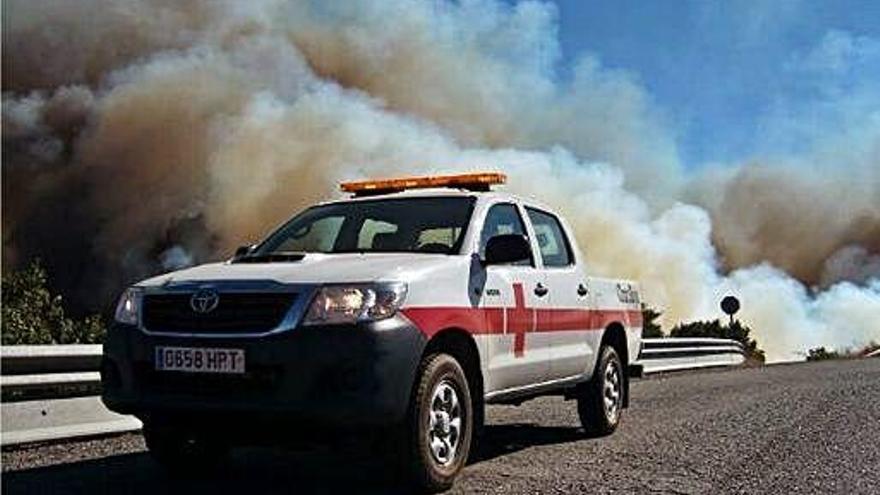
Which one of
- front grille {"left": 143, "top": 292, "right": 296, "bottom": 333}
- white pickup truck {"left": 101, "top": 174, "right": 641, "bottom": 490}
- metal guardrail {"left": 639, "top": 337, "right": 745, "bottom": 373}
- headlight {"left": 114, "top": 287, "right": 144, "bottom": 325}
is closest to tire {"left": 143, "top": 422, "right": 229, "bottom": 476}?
white pickup truck {"left": 101, "top": 174, "right": 641, "bottom": 490}

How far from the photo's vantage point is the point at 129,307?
16.9ft

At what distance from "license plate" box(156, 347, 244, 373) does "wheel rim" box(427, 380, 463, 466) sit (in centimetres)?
99

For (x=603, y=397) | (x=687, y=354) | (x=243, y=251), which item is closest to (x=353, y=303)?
(x=243, y=251)

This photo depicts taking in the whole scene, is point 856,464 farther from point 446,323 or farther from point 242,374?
point 242,374

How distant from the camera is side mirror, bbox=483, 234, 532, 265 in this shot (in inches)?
226

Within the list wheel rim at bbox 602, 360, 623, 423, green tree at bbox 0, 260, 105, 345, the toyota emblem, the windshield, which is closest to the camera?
the toyota emblem

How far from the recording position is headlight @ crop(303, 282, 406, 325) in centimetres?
469

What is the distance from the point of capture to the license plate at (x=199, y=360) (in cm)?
468

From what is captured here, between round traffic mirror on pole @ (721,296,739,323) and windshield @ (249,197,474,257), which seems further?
round traffic mirror on pole @ (721,296,739,323)

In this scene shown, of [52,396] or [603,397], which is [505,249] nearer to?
[603,397]

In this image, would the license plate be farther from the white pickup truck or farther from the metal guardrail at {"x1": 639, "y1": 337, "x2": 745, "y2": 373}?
the metal guardrail at {"x1": 639, "y1": 337, "x2": 745, "y2": 373}

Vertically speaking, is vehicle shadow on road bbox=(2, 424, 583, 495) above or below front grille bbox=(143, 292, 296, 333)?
below

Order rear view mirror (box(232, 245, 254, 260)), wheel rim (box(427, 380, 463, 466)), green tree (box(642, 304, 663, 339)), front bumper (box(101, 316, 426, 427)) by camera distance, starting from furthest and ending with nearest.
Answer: green tree (box(642, 304, 663, 339)) < rear view mirror (box(232, 245, 254, 260)) < wheel rim (box(427, 380, 463, 466)) < front bumper (box(101, 316, 426, 427))

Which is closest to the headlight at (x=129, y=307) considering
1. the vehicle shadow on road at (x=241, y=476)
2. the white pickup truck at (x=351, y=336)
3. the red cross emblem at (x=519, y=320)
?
the white pickup truck at (x=351, y=336)
